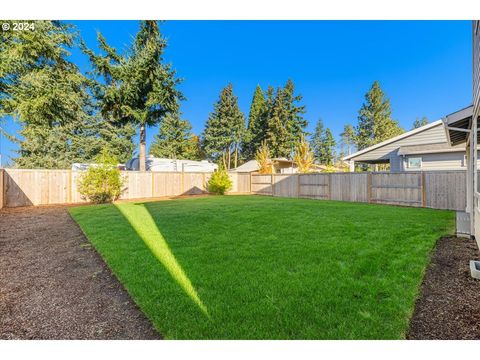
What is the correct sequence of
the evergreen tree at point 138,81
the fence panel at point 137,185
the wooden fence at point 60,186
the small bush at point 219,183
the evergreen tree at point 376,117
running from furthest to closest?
the evergreen tree at point 376,117
the small bush at point 219,183
the evergreen tree at point 138,81
the fence panel at point 137,185
the wooden fence at point 60,186

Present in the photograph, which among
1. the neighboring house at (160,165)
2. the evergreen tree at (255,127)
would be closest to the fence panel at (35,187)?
the neighboring house at (160,165)

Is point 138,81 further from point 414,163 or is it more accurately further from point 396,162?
point 414,163

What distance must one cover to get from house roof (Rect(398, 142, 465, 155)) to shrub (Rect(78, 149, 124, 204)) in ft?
45.5

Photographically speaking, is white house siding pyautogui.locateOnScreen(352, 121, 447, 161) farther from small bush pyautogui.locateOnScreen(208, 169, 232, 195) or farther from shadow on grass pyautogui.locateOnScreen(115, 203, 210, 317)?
shadow on grass pyautogui.locateOnScreen(115, 203, 210, 317)

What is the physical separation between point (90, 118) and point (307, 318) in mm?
29183

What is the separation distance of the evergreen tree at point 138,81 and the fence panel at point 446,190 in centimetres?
1489

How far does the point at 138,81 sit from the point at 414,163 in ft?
52.3

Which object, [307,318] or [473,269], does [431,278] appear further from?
[307,318]

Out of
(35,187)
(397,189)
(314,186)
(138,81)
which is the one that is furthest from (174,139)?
(397,189)

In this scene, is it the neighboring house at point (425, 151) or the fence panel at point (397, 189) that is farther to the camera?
the neighboring house at point (425, 151)

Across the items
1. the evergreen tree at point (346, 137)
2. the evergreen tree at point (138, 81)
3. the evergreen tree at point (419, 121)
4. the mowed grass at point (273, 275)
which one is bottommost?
the mowed grass at point (273, 275)

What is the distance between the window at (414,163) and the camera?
43.0ft

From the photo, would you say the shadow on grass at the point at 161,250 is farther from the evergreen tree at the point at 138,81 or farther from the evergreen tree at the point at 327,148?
the evergreen tree at the point at 327,148

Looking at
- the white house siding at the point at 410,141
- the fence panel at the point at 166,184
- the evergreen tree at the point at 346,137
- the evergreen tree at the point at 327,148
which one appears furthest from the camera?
the evergreen tree at the point at 346,137
